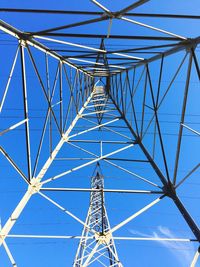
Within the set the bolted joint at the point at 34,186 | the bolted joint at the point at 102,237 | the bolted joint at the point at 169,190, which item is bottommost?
the bolted joint at the point at 102,237

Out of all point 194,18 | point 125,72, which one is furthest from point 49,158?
point 125,72

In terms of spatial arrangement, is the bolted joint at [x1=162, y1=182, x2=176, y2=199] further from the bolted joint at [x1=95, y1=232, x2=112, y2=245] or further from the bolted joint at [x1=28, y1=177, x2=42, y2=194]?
the bolted joint at [x1=28, y1=177, x2=42, y2=194]

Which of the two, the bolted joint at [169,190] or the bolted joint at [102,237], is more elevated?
the bolted joint at [169,190]

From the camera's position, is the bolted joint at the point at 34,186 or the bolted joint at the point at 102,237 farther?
the bolted joint at the point at 102,237

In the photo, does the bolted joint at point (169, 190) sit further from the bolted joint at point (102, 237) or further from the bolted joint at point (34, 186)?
the bolted joint at point (34, 186)

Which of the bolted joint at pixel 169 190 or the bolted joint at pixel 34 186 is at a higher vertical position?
the bolted joint at pixel 34 186

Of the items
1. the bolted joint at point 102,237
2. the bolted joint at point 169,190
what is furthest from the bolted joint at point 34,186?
the bolted joint at point 169,190

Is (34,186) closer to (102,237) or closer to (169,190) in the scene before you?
(102,237)

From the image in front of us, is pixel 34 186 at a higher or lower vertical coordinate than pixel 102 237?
higher

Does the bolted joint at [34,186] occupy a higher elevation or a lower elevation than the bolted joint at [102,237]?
higher

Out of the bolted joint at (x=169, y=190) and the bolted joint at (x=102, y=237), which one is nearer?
the bolted joint at (x=169, y=190)

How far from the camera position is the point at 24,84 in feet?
21.8

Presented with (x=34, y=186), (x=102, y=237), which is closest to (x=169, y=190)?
(x=102, y=237)

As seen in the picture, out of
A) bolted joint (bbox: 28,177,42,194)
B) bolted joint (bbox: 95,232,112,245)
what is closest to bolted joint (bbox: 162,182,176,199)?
bolted joint (bbox: 95,232,112,245)
